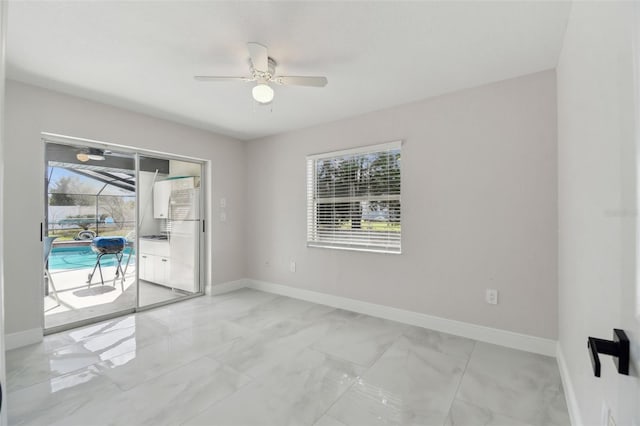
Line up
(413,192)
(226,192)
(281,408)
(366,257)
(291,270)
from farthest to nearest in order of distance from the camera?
(226,192) → (291,270) → (366,257) → (413,192) → (281,408)

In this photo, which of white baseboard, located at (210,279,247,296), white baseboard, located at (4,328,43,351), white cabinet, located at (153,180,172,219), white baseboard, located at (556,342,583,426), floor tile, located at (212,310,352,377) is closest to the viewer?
white baseboard, located at (556,342,583,426)

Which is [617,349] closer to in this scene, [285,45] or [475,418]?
[475,418]

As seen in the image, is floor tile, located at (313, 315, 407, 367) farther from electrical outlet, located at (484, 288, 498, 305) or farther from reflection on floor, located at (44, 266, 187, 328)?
reflection on floor, located at (44, 266, 187, 328)

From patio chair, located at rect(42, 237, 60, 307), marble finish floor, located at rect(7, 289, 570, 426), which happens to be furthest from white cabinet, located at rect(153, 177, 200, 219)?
marble finish floor, located at rect(7, 289, 570, 426)

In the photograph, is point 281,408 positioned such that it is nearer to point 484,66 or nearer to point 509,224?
point 509,224

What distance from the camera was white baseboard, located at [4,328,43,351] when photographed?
102 inches

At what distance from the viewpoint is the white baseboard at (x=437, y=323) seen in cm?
251

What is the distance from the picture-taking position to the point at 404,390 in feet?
6.61

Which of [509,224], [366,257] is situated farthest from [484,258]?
[366,257]

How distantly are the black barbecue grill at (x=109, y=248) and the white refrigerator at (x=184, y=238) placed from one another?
0.69 m

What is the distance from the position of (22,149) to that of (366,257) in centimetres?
374

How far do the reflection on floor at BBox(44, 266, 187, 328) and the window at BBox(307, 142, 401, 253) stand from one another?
8.02 feet

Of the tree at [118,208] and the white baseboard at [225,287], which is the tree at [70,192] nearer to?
the tree at [118,208]

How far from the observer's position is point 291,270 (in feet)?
14.0
